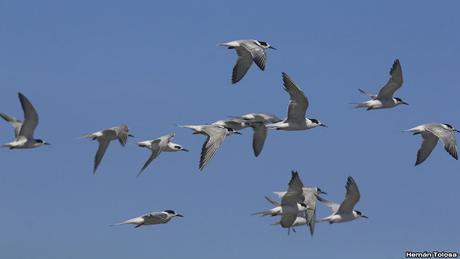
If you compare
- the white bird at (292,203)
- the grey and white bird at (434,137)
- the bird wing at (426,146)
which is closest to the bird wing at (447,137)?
the grey and white bird at (434,137)

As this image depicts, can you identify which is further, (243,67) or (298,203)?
(243,67)

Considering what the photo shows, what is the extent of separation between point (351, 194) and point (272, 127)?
127 inches

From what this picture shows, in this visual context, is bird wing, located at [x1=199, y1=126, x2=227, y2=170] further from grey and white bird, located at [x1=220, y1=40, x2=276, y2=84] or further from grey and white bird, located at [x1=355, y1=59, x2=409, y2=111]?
grey and white bird, located at [x1=355, y1=59, x2=409, y2=111]

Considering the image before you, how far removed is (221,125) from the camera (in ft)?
108

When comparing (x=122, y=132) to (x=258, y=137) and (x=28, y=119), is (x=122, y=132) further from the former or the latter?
(x=258, y=137)

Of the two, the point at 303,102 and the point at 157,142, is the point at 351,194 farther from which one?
the point at 157,142

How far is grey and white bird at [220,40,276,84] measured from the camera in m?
33.7

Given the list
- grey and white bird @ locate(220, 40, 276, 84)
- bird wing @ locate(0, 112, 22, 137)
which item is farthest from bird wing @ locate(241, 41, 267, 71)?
bird wing @ locate(0, 112, 22, 137)

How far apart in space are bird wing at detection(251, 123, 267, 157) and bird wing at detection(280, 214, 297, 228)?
148 inches

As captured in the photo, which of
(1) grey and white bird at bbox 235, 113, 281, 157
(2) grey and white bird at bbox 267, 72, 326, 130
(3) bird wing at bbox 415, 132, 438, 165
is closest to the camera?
(2) grey and white bird at bbox 267, 72, 326, 130

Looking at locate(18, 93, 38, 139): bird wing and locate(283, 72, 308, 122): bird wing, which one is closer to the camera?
locate(283, 72, 308, 122): bird wing

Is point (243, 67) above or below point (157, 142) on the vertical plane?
above

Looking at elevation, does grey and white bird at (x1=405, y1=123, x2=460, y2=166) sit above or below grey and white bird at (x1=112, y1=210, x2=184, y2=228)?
above

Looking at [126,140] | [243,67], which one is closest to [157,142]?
[126,140]
